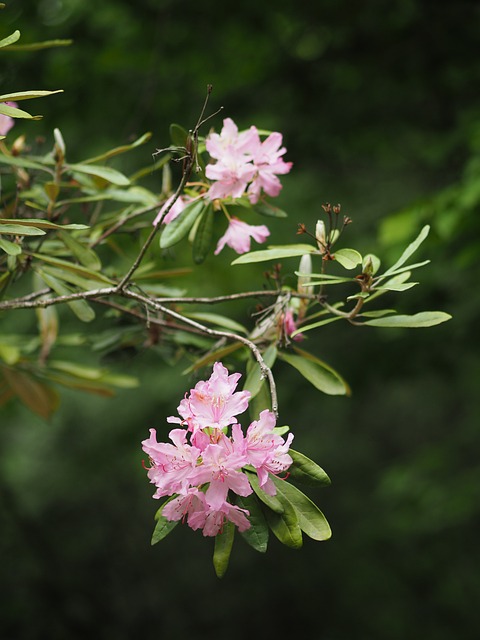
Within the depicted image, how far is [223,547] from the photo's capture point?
89 cm

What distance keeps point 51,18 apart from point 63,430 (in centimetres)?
345

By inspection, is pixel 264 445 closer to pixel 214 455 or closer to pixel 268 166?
pixel 214 455

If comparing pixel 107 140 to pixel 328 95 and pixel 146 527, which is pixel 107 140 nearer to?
pixel 328 95

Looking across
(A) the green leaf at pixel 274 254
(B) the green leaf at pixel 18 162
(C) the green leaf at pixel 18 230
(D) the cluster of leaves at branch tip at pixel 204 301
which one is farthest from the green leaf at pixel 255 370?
(B) the green leaf at pixel 18 162

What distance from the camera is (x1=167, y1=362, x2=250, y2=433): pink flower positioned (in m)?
0.83

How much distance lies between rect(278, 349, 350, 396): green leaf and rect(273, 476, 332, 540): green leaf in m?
0.26

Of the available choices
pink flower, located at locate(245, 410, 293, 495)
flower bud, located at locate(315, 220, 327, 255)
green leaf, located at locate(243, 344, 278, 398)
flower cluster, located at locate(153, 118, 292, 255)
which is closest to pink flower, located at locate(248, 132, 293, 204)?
flower cluster, located at locate(153, 118, 292, 255)

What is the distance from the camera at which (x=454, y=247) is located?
278cm

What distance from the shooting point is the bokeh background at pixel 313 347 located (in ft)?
9.32

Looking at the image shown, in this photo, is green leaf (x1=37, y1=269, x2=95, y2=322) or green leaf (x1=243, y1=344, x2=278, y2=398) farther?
green leaf (x1=37, y1=269, x2=95, y2=322)

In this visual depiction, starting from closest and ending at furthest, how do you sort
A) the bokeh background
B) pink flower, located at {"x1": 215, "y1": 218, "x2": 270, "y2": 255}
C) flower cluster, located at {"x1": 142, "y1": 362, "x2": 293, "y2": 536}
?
flower cluster, located at {"x1": 142, "y1": 362, "x2": 293, "y2": 536} → pink flower, located at {"x1": 215, "y1": 218, "x2": 270, "y2": 255} → the bokeh background

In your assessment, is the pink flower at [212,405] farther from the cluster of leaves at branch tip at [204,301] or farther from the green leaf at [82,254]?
the green leaf at [82,254]

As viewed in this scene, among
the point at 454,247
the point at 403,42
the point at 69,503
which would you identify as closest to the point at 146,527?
the point at 69,503

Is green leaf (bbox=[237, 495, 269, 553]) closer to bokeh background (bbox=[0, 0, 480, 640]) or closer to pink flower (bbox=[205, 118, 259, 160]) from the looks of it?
bokeh background (bbox=[0, 0, 480, 640])
